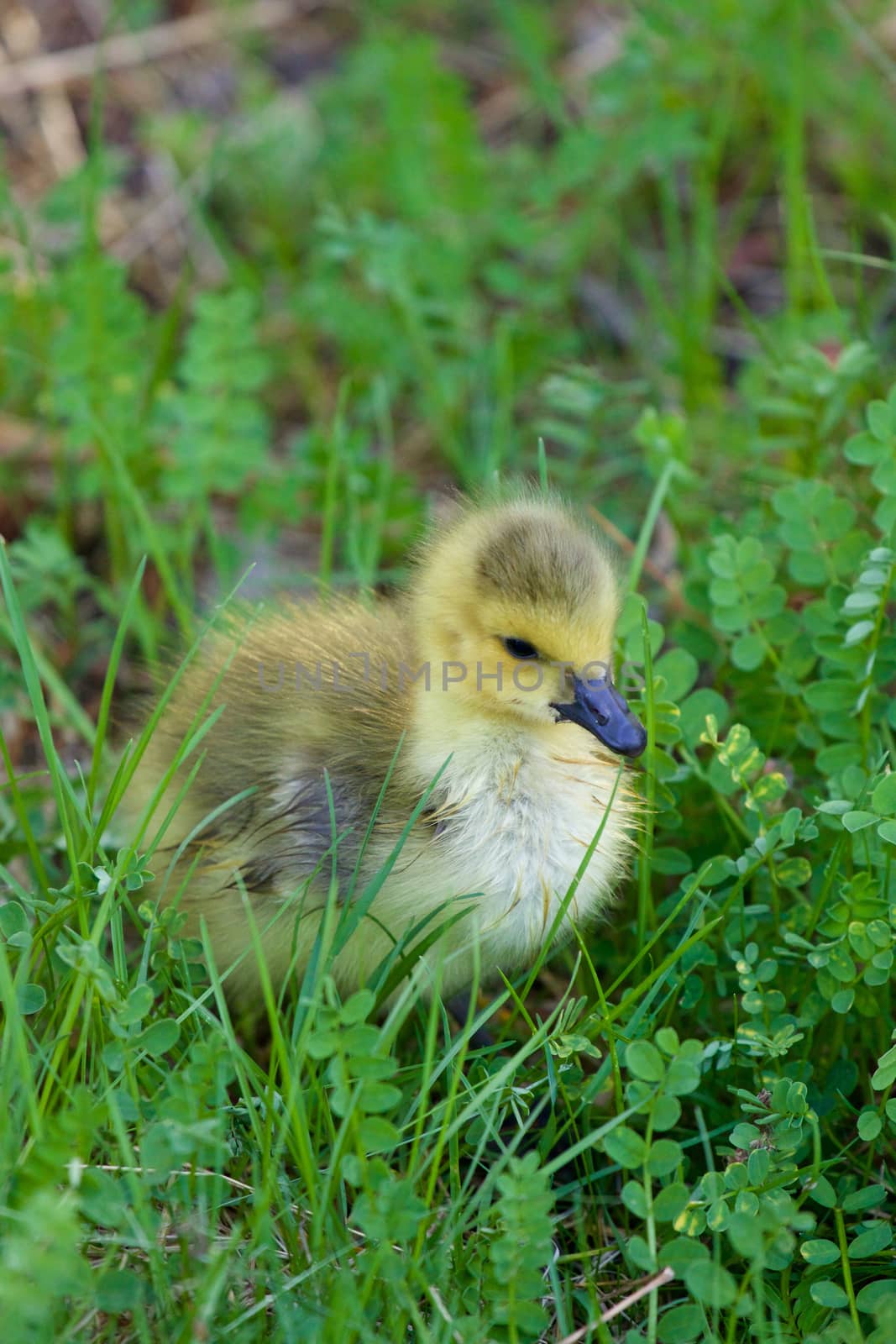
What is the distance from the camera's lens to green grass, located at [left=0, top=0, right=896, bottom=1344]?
1.61m

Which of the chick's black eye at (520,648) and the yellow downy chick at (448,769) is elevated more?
the chick's black eye at (520,648)

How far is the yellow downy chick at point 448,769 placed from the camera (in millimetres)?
1938

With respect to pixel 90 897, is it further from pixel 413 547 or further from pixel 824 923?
pixel 824 923

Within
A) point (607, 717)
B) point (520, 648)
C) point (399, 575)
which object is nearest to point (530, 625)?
point (520, 648)

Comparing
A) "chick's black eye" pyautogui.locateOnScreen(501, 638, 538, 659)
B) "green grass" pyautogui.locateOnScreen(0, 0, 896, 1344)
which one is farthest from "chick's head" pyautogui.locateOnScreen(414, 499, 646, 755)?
"green grass" pyautogui.locateOnScreen(0, 0, 896, 1344)

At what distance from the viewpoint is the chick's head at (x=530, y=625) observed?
1.93 m

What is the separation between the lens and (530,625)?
1.94m

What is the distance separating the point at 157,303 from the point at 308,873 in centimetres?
238

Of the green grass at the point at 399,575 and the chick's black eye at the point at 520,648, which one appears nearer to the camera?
the green grass at the point at 399,575

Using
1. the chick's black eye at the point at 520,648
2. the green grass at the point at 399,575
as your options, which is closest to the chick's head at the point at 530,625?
the chick's black eye at the point at 520,648

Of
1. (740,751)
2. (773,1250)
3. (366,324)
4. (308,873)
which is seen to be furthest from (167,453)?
(773,1250)

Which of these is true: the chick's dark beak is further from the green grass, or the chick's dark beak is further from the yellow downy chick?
the green grass

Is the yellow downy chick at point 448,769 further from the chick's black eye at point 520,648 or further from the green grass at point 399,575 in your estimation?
the green grass at point 399,575

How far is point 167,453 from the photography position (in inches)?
130
